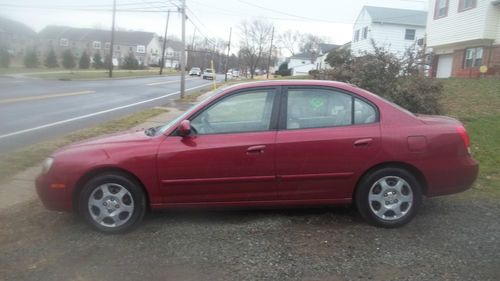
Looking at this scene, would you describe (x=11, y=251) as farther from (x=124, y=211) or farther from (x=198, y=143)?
(x=198, y=143)

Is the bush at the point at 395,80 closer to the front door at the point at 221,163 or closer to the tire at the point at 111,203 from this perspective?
the front door at the point at 221,163

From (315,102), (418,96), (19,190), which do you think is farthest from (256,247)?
(418,96)

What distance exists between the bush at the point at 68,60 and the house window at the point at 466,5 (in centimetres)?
4006

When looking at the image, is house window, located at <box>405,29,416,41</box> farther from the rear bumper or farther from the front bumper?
the front bumper

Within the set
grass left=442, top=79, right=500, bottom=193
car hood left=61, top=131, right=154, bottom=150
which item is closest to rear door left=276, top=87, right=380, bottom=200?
car hood left=61, top=131, right=154, bottom=150

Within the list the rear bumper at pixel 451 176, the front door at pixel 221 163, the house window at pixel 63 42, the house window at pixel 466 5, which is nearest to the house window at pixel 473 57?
the house window at pixel 466 5

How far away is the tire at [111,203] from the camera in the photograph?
4.52m

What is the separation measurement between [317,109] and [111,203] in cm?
224


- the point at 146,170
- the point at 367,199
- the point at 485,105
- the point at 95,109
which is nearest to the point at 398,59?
the point at 485,105

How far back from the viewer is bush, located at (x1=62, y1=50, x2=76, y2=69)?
166 feet

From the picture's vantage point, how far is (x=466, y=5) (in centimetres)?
2345

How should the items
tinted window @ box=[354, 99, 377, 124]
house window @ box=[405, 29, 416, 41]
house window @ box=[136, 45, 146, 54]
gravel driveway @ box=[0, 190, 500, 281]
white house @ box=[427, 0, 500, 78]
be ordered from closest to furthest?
1. gravel driveway @ box=[0, 190, 500, 281]
2. tinted window @ box=[354, 99, 377, 124]
3. white house @ box=[427, 0, 500, 78]
4. house window @ box=[405, 29, 416, 41]
5. house window @ box=[136, 45, 146, 54]

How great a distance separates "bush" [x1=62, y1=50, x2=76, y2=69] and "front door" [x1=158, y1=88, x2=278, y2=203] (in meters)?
50.3

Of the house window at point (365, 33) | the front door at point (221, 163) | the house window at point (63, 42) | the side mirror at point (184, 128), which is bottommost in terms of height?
the front door at point (221, 163)
